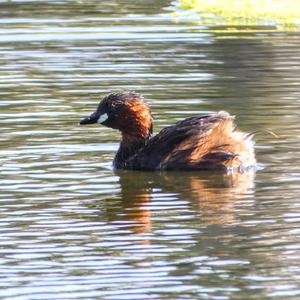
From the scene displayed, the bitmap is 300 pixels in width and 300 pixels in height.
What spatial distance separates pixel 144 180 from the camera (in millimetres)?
12227

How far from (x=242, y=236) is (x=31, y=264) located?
1505 mm

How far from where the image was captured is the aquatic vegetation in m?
22.9

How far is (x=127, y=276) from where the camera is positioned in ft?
28.6

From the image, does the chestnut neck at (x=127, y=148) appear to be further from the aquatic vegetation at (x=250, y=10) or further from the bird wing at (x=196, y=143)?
the aquatic vegetation at (x=250, y=10)

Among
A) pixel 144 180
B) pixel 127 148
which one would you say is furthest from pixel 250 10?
pixel 144 180

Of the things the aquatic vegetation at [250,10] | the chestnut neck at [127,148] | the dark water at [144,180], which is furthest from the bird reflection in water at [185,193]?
the aquatic vegetation at [250,10]

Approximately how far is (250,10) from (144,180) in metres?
12.0

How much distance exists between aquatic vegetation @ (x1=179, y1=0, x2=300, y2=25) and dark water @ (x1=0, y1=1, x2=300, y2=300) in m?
1.17

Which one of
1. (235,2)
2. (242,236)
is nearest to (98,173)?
(242,236)

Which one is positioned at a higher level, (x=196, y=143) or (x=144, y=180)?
(x=196, y=143)

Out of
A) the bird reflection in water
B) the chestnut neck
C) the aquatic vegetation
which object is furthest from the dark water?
the aquatic vegetation

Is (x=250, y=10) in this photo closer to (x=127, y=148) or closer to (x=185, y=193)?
(x=127, y=148)

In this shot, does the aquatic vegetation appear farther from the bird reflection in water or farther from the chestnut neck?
the bird reflection in water

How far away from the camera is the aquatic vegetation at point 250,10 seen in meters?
22.9
